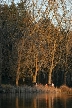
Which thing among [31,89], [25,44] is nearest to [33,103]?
[31,89]

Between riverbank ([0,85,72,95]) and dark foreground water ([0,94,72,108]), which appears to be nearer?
dark foreground water ([0,94,72,108])

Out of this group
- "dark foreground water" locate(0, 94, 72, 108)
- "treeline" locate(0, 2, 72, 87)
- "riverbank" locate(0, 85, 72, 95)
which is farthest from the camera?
"treeline" locate(0, 2, 72, 87)

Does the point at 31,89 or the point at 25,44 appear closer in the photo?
the point at 31,89

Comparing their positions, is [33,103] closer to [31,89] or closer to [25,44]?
[31,89]

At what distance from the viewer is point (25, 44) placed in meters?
64.2

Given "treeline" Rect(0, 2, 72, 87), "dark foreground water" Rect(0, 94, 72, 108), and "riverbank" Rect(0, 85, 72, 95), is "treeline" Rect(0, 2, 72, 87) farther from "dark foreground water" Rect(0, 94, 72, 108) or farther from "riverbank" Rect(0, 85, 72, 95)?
"dark foreground water" Rect(0, 94, 72, 108)

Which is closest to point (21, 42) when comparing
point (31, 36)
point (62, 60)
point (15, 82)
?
point (31, 36)

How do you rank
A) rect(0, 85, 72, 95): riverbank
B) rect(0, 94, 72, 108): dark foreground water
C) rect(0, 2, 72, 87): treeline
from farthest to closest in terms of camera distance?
1. rect(0, 2, 72, 87): treeline
2. rect(0, 85, 72, 95): riverbank
3. rect(0, 94, 72, 108): dark foreground water

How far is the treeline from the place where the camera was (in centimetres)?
6388

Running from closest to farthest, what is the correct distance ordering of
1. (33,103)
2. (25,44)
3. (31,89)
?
(33,103) → (31,89) → (25,44)

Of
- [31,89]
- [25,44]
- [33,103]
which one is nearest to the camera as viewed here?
[33,103]

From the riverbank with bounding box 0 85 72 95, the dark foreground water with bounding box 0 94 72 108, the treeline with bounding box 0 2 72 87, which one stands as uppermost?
the treeline with bounding box 0 2 72 87

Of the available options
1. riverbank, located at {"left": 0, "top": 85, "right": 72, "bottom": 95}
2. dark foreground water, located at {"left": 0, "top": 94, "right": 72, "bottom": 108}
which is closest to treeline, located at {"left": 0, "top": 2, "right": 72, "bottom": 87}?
riverbank, located at {"left": 0, "top": 85, "right": 72, "bottom": 95}

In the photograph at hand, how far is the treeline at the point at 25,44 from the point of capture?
63875 millimetres
